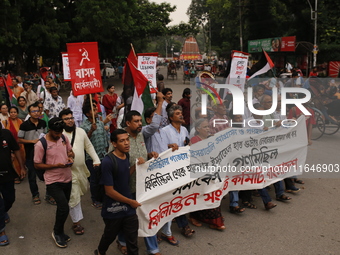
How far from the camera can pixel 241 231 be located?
466cm

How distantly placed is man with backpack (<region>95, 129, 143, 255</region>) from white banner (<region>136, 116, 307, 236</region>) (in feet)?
1.10

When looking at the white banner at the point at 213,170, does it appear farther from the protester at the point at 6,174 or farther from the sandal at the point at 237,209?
the protester at the point at 6,174

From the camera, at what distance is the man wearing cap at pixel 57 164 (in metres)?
4.12

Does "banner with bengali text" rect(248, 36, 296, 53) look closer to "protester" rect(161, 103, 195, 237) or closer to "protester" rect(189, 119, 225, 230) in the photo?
"protester" rect(189, 119, 225, 230)

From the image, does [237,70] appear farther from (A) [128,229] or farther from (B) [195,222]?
(A) [128,229]

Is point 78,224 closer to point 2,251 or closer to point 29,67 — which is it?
point 2,251

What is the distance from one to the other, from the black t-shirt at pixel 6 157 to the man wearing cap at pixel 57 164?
634 mm

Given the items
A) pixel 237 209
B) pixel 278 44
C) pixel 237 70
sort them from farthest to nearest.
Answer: pixel 278 44 < pixel 237 70 < pixel 237 209

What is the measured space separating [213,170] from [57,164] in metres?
1.99

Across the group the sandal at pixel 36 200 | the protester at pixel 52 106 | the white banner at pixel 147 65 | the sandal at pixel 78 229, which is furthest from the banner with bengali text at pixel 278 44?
the sandal at pixel 78 229

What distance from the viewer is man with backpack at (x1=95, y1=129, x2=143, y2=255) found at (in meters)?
3.54

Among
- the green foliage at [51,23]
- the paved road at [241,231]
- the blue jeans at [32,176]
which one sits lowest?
the paved road at [241,231]

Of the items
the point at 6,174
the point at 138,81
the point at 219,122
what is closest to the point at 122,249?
the point at 6,174

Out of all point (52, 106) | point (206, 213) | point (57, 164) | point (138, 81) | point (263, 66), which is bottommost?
point (206, 213)
